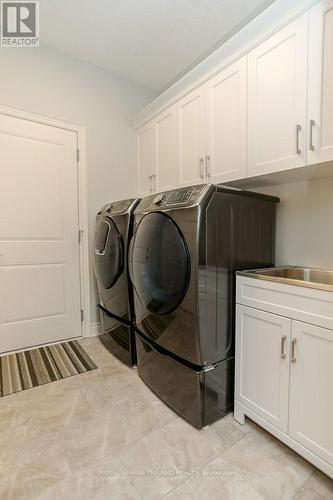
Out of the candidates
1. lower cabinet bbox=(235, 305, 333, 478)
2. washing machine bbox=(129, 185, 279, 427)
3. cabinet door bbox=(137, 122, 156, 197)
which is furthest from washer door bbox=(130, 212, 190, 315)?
cabinet door bbox=(137, 122, 156, 197)

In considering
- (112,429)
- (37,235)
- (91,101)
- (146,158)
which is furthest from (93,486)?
(91,101)

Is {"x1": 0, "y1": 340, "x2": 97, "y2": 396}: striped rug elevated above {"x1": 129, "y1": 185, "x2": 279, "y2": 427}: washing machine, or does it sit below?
below

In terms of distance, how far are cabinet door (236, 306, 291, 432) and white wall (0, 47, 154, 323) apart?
5.72ft

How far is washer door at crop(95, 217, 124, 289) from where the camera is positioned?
1.98 metres

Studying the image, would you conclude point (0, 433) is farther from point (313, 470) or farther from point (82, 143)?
point (82, 143)

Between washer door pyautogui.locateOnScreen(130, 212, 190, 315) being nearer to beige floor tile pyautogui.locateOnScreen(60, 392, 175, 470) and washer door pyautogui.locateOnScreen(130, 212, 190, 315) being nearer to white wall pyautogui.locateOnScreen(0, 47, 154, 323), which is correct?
beige floor tile pyautogui.locateOnScreen(60, 392, 175, 470)

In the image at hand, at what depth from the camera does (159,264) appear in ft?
4.84

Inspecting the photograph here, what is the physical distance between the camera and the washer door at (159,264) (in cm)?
134

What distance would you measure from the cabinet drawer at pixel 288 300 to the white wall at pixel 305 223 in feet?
1.93

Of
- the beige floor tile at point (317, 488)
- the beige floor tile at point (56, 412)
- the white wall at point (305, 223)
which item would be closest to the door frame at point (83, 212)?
the beige floor tile at point (56, 412)

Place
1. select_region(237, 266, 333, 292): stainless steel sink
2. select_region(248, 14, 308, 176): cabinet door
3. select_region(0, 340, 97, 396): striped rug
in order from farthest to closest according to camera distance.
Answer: select_region(0, 340, 97, 396): striped rug
select_region(237, 266, 333, 292): stainless steel sink
select_region(248, 14, 308, 176): cabinet door

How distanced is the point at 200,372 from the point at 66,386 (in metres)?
1.05

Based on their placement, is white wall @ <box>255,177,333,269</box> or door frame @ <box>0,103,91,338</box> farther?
door frame @ <box>0,103,91,338</box>

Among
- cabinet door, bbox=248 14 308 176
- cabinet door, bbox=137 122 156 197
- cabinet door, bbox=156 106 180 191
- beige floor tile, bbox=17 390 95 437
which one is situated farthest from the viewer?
cabinet door, bbox=137 122 156 197
